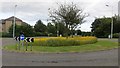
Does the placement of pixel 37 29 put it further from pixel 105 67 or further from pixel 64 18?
pixel 105 67

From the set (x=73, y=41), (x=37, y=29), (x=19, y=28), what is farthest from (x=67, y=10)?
(x=37, y=29)

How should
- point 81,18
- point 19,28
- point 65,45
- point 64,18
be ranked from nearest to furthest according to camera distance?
1. point 65,45
2. point 64,18
3. point 81,18
4. point 19,28

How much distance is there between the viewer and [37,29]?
330 feet

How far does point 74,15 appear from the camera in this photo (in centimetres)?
3631

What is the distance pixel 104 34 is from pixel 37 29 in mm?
31486

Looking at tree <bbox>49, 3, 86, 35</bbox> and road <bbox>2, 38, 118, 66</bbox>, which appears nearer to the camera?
road <bbox>2, 38, 118, 66</bbox>

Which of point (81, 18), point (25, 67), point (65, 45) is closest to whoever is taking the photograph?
point (25, 67)

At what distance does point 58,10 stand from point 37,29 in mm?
64125

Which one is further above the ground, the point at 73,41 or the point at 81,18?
the point at 81,18

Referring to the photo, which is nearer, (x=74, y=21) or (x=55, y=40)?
(x=55, y=40)

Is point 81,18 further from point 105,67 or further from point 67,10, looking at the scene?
point 105,67

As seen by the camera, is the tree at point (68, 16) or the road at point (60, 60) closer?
the road at point (60, 60)

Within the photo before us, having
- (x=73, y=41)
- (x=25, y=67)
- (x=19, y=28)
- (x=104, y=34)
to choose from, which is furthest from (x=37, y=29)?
(x=25, y=67)

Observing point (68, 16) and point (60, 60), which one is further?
point (68, 16)
